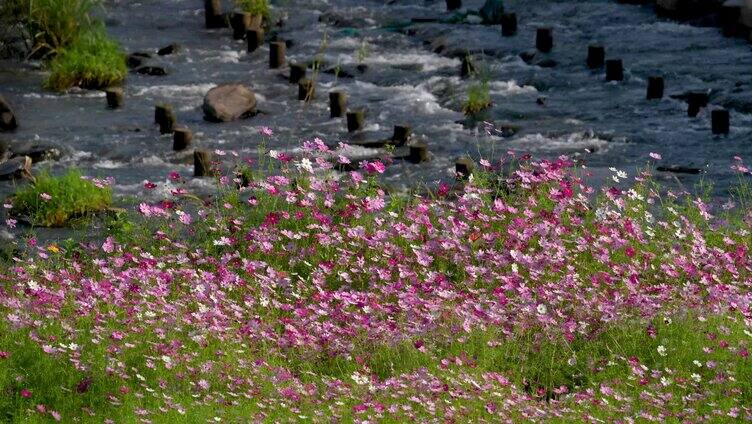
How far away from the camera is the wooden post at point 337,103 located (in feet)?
60.0

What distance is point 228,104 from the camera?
18.5 meters

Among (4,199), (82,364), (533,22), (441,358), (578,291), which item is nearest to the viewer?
(82,364)

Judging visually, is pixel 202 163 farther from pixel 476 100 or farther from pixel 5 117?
pixel 476 100

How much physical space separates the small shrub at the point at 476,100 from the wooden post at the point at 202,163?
463 centimetres

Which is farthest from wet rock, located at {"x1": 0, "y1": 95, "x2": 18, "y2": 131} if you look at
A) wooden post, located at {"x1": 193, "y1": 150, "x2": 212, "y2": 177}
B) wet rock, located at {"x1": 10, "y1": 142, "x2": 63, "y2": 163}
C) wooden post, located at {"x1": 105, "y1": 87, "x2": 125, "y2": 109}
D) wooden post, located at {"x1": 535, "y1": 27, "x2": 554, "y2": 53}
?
wooden post, located at {"x1": 535, "y1": 27, "x2": 554, "y2": 53}

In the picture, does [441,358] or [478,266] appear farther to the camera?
[478,266]

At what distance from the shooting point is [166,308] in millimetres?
9328

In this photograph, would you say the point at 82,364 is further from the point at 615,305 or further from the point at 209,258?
the point at 615,305

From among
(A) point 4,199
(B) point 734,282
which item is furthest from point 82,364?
(A) point 4,199

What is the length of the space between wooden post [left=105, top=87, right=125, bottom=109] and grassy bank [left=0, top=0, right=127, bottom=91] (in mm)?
1186

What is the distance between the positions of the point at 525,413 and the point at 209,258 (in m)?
3.97

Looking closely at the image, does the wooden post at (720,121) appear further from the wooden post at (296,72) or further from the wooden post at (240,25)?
the wooden post at (240,25)

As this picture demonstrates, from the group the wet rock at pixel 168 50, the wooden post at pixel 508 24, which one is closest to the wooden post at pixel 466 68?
the wooden post at pixel 508 24

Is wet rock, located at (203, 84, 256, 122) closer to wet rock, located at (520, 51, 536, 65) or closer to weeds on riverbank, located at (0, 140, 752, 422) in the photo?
wet rock, located at (520, 51, 536, 65)
